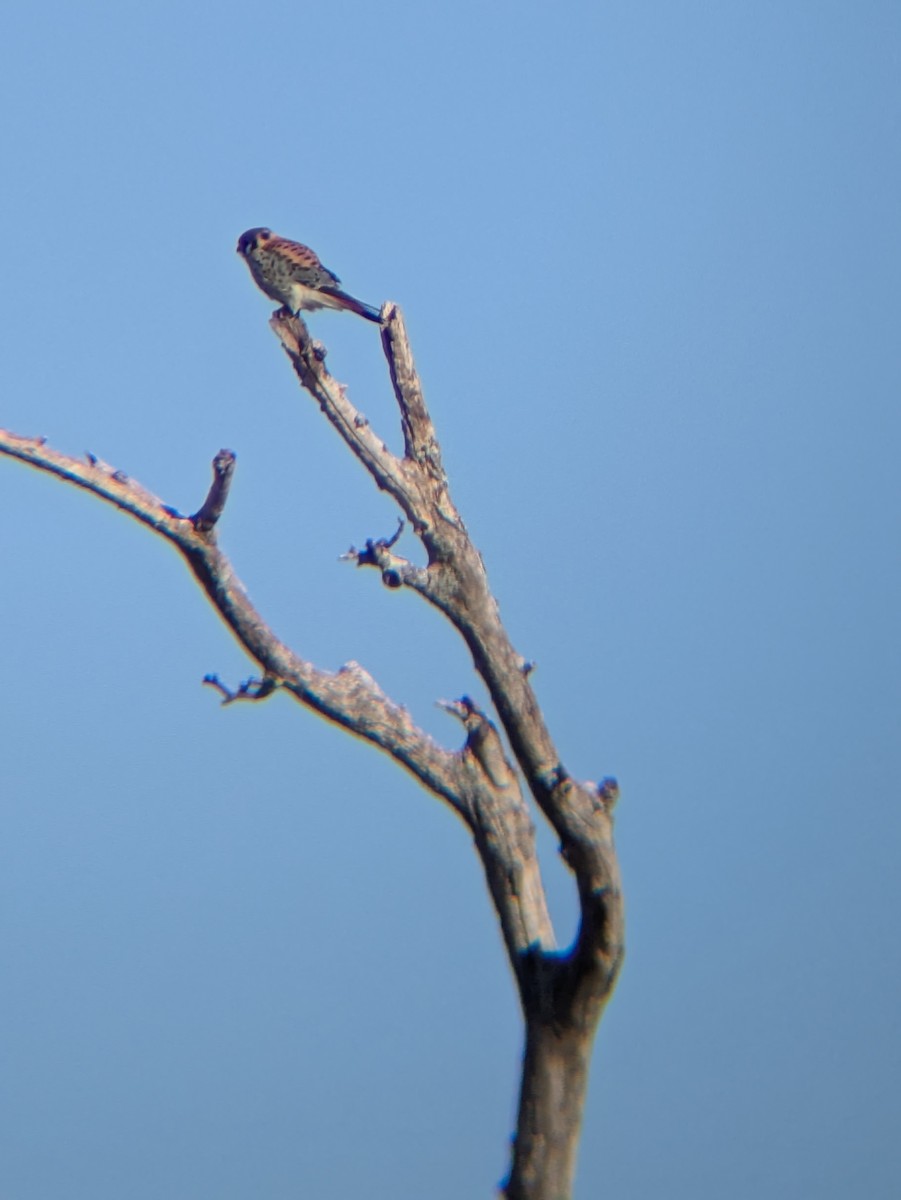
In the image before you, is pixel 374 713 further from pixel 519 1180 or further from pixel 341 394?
pixel 519 1180

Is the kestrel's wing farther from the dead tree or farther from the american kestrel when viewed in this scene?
the dead tree

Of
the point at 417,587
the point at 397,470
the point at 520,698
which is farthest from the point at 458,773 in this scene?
the point at 397,470

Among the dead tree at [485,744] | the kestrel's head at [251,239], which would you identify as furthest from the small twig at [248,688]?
the kestrel's head at [251,239]

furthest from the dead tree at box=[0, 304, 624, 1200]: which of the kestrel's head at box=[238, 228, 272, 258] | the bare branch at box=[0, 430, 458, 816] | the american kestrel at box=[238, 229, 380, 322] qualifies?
the kestrel's head at box=[238, 228, 272, 258]

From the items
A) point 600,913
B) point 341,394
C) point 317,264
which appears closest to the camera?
point 600,913

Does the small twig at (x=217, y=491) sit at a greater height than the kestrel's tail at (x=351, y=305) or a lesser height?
lesser

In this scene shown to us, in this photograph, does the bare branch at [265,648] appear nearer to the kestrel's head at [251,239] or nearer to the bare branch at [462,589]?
the bare branch at [462,589]

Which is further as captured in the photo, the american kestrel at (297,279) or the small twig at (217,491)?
the american kestrel at (297,279)
